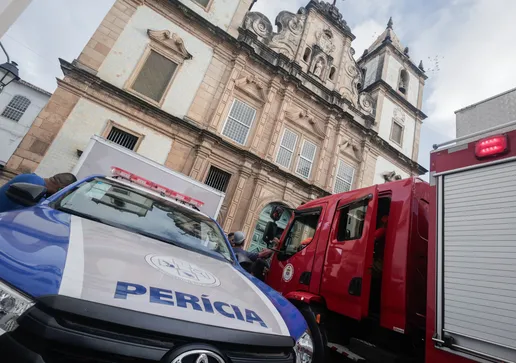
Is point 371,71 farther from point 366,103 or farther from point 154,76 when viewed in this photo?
point 154,76

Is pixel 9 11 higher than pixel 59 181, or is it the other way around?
pixel 9 11

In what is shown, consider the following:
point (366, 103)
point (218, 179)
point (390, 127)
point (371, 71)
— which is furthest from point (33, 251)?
point (371, 71)

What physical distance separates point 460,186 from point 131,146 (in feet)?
33.2

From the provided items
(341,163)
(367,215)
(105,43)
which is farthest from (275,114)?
(367,215)

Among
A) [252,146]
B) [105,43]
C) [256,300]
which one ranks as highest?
[105,43]

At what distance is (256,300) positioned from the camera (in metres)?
1.80

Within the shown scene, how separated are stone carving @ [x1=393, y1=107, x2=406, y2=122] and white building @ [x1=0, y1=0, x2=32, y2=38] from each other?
60.3 ft

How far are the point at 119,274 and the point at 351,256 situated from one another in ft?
9.28

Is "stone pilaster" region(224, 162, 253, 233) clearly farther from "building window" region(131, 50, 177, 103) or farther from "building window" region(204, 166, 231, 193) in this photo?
"building window" region(131, 50, 177, 103)

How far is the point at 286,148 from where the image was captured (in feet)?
41.8

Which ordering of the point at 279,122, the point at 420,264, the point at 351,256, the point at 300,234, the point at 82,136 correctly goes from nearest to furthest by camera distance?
the point at 420,264 → the point at 351,256 → the point at 300,234 → the point at 82,136 → the point at 279,122

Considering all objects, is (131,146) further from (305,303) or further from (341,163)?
(341,163)

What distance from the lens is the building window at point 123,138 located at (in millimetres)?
9508

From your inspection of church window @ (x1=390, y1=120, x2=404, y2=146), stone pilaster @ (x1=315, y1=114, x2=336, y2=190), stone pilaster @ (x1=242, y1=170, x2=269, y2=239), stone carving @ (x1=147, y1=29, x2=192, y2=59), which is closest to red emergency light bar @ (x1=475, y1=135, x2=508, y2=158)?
stone pilaster @ (x1=242, y1=170, x2=269, y2=239)
